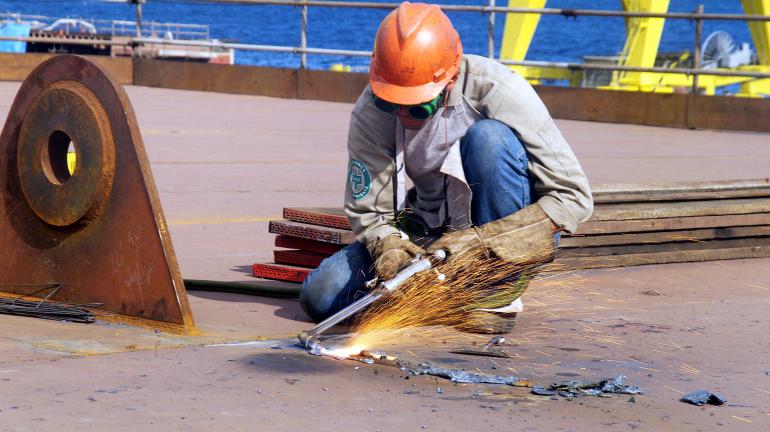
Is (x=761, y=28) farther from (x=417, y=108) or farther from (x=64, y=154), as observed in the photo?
(x=64, y=154)

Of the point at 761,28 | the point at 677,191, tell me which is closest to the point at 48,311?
the point at 677,191

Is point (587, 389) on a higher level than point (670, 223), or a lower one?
lower

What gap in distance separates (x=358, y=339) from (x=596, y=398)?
91 cm

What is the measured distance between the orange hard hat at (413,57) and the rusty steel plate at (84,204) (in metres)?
0.85

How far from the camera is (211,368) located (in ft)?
11.6

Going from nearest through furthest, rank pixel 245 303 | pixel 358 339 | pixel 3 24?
pixel 358 339 → pixel 245 303 → pixel 3 24

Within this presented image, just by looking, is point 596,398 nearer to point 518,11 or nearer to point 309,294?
point 309,294

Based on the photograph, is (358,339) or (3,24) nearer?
(358,339)

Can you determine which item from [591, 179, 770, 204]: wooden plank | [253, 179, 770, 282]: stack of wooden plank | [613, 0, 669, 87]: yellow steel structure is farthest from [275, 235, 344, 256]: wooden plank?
[613, 0, 669, 87]: yellow steel structure

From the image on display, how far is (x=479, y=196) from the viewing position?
4160 millimetres

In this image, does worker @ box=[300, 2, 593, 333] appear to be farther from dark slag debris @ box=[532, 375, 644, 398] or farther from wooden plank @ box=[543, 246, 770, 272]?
wooden plank @ box=[543, 246, 770, 272]

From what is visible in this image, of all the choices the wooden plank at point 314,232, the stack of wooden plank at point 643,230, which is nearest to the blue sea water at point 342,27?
the stack of wooden plank at point 643,230

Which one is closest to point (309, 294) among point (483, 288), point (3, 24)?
point (483, 288)

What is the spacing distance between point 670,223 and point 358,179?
1819mm
